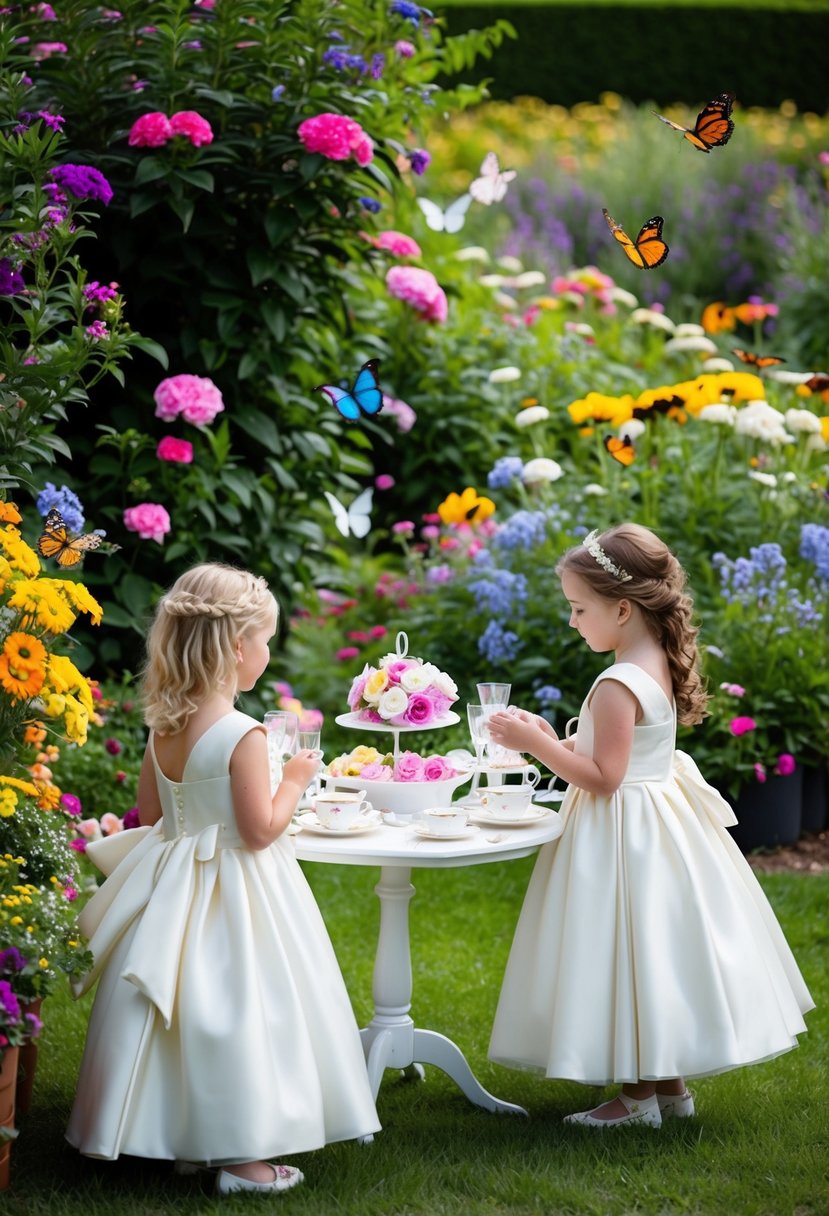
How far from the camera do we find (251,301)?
17.5 feet

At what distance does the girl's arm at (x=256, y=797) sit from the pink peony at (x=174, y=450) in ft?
7.45

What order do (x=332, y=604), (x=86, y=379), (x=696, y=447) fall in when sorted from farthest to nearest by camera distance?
1. (x=332, y=604)
2. (x=696, y=447)
3. (x=86, y=379)

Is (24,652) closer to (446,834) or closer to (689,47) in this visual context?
(446,834)

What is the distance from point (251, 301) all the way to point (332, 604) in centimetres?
190

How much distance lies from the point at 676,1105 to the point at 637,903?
573mm

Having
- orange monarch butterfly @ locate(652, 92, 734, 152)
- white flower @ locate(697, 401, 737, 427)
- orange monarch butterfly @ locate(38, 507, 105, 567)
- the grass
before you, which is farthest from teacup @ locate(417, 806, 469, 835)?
white flower @ locate(697, 401, 737, 427)

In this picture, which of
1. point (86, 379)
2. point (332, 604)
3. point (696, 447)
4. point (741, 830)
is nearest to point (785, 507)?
point (696, 447)

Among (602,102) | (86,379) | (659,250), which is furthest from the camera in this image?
(602,102)

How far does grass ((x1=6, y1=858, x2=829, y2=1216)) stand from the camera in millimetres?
3014

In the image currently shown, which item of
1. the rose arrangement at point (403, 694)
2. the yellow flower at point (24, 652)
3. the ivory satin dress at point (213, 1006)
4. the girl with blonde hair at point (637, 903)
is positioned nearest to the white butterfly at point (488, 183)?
the girl with blonde hair at point (637, 903)

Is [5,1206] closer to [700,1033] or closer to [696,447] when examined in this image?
[700,1033]

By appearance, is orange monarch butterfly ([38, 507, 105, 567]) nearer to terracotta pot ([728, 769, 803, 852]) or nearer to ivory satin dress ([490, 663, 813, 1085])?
ivory satin dress ([490, 663, 813, 1085])

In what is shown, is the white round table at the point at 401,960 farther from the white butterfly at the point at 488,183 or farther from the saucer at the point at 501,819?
the white butterfly at the point at 488,183

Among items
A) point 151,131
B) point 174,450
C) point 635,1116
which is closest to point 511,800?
point 635,1116
